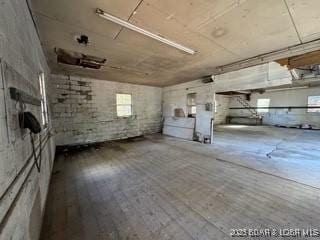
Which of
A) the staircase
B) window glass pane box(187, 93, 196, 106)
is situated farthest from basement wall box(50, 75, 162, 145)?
the staircase

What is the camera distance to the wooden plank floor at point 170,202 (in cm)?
167

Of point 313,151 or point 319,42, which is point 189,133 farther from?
point 319,42

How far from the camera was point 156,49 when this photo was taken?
126 inches

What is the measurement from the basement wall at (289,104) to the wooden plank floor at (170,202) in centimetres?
1004

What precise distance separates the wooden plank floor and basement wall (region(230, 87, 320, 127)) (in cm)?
1004

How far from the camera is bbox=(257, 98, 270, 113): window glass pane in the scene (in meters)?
11.2

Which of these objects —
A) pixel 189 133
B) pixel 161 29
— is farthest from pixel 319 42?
pixel 189 133

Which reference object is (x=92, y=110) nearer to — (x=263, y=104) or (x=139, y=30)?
(x=139, y=30)

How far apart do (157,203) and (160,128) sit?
6498mm

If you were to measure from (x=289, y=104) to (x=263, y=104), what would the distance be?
1582 millimetres

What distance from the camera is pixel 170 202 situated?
2.15m

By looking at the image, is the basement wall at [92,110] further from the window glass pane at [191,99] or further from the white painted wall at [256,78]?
the white painted wall at [256,78]

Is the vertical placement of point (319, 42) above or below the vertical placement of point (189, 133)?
above

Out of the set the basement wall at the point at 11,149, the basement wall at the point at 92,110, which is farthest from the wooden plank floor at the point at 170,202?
the basement wall at the point at 92,110
